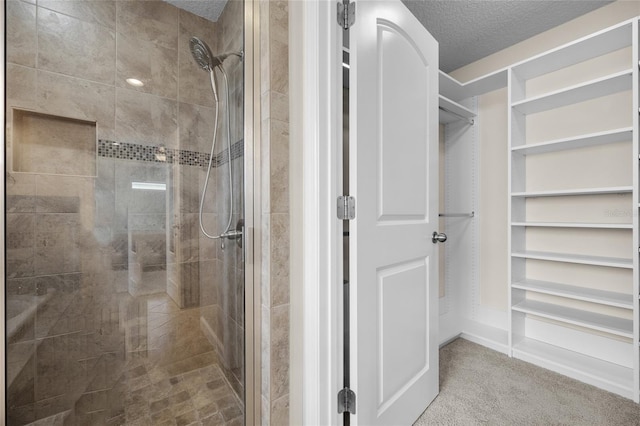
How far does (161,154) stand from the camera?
107cm

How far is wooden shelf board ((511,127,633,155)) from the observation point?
1735 mm

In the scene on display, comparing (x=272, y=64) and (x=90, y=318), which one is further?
(x=272, y=64)

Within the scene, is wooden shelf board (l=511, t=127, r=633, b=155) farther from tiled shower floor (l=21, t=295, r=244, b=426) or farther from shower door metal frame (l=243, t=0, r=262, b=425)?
tiled shower floor (l=21, t=295, r=244, b=426)

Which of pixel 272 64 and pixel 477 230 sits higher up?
pixel 272 64

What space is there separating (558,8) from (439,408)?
2649 mm

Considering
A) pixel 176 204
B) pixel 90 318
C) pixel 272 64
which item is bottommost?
Answer: pixel 90 318

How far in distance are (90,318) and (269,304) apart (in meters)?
0.60

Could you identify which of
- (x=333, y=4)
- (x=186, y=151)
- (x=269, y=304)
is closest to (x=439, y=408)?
(x=269, y=304)

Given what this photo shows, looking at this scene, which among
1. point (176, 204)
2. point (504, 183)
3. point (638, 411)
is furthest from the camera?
point (504, 183)

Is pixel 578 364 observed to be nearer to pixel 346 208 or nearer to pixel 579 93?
pixel 579 93

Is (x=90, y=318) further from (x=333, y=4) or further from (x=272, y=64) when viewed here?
(x=333, y=4)

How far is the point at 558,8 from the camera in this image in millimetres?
1960

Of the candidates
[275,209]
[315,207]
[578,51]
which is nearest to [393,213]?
[315,207]

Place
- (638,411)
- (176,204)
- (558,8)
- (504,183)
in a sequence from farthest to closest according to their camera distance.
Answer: (504,183) → (558,8) → (638,411) → (176,204)
